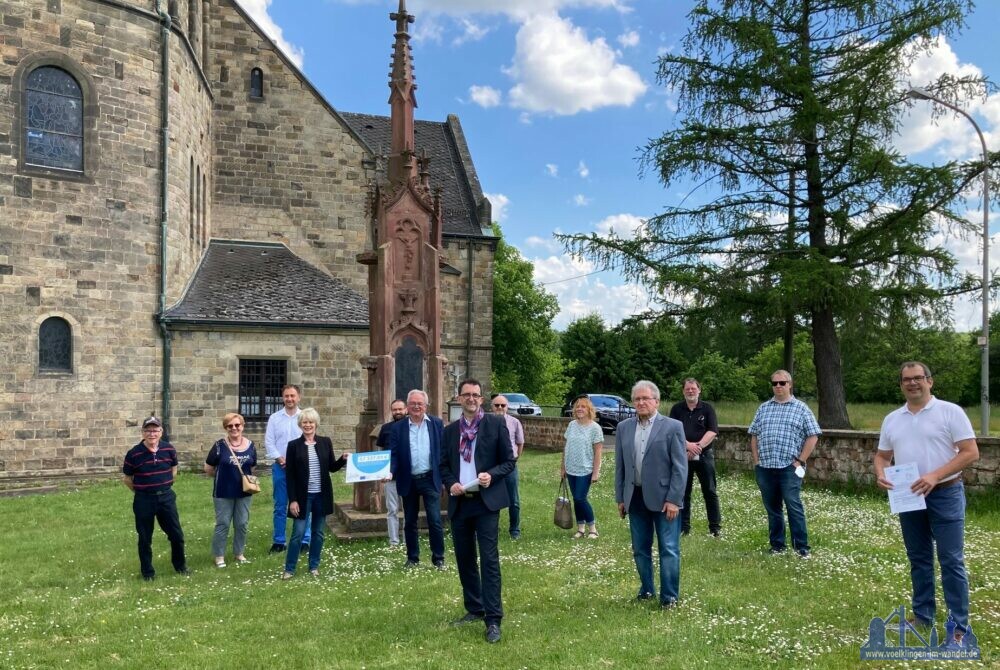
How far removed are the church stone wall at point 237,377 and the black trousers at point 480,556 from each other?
45.3 ft

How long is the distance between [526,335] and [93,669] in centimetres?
4401

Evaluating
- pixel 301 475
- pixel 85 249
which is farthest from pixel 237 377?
pixel 301 475

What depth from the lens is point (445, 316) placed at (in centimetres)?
2775

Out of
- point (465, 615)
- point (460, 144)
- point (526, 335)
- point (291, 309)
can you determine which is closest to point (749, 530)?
point (465, 615)

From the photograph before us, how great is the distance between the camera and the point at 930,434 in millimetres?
5516

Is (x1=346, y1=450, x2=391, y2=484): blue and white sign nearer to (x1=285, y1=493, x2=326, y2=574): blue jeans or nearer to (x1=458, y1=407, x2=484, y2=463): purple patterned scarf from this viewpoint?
(x1=285, y1=493, x2=326, y2=574): blue jeans

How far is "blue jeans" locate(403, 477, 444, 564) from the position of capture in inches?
334

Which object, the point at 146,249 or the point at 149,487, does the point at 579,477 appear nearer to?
the point at 149,487

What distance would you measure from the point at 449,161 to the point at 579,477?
23575mm

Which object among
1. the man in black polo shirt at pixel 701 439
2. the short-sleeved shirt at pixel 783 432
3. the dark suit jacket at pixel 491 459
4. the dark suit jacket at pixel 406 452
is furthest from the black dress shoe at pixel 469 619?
the man in black polo shirt at pixel 701 439

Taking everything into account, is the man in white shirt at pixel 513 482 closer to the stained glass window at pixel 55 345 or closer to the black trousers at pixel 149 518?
the black trousers at pixel 149 518

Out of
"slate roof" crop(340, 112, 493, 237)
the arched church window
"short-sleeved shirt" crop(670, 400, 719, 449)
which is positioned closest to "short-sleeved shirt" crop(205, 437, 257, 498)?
"short-sleeved shirt" crop(670, 400, 719, 449)

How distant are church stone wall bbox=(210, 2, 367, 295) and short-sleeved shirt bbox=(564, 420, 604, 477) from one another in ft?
50.9

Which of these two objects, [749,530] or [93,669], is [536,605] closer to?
[93,669]
